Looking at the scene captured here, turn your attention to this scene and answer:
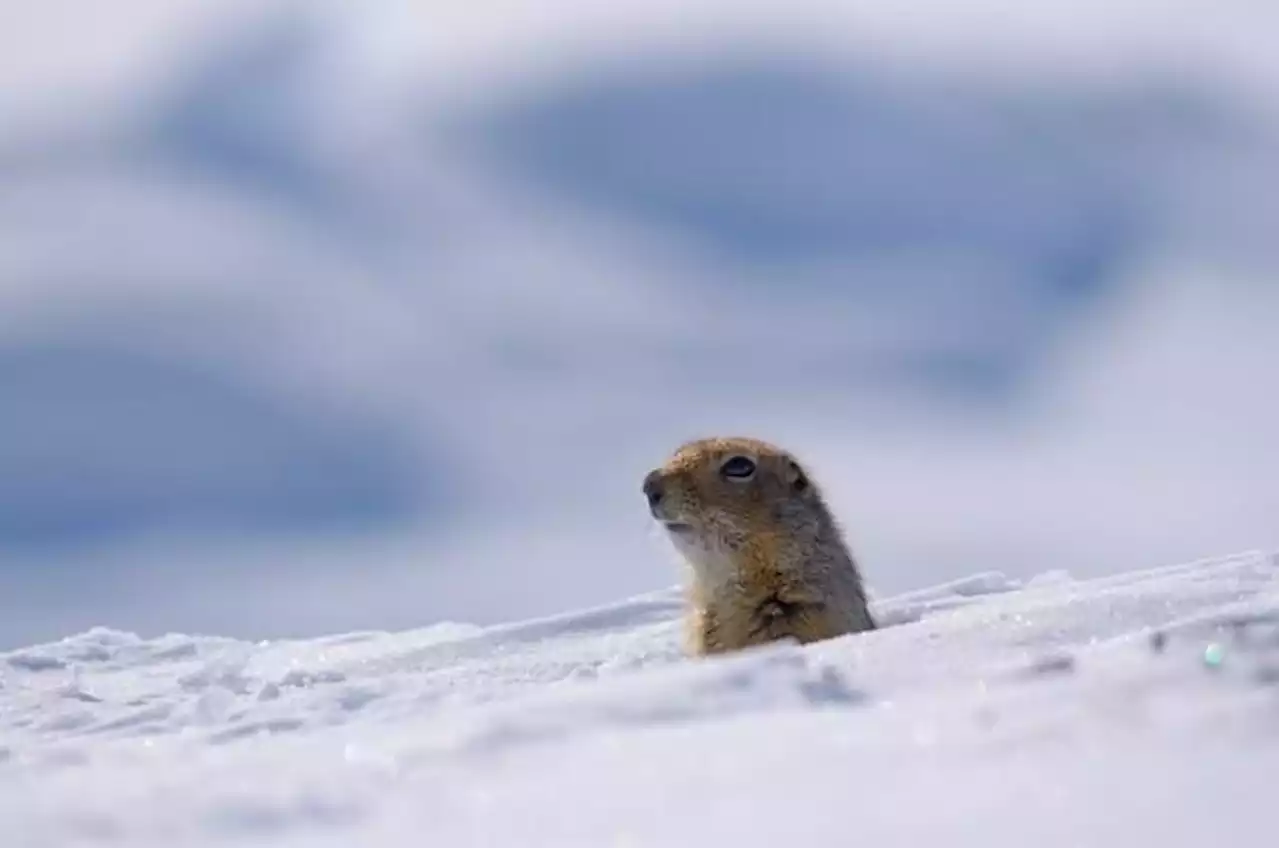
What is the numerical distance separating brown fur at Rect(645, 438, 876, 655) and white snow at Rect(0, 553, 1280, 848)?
2885 mm

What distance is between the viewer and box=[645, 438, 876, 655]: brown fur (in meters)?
7.22

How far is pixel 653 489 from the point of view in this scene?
7.96 m

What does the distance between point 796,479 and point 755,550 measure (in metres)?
0.59

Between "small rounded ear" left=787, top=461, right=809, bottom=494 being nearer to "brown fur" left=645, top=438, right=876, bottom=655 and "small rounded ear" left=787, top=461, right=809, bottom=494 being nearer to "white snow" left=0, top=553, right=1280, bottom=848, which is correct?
"brown fur" left=645, top=438, right=876, bottom=655

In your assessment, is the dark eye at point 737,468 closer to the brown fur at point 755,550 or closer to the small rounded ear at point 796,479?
the brown fur at point 755,550

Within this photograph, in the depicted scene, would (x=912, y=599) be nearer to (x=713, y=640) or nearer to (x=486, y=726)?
(x=713, y=640)

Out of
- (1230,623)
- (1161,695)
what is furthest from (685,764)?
(1230,623)

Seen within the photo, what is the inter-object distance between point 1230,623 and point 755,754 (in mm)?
1344

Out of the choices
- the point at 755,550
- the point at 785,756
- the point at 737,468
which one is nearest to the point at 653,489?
the point at 737,468

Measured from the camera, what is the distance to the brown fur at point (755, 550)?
722 cm

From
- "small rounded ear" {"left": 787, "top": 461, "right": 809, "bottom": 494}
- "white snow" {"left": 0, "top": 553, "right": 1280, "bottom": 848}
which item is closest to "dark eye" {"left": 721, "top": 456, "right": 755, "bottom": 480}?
"small rounded ear" {"left": 787, "top": 461, "right": 809, "bottom": 494}

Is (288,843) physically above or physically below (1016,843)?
above

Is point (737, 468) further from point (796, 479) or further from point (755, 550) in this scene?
point (755, 550)

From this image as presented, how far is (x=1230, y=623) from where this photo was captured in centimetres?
349
